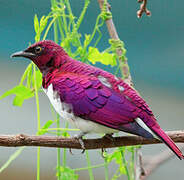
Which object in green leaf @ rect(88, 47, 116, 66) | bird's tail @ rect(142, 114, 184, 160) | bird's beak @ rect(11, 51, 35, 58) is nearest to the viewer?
bird's tail @ rect(142, 114, 184, 160)

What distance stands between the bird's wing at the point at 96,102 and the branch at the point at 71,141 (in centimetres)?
6

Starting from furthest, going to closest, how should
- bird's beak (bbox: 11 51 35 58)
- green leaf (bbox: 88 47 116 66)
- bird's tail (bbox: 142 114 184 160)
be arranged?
green leaf (bbox: 88 47 116 66) → bird's beak (bbox: 11 51 35 58) → bird's tail (bbox: 142 114 184 160)

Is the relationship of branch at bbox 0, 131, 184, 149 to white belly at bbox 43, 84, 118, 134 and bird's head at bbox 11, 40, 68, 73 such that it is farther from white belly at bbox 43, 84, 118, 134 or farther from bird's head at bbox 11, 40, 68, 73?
bird's head at bbox 11, 40, 68, 73

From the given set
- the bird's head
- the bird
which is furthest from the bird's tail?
the bird's head

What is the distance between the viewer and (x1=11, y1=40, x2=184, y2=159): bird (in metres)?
0.77

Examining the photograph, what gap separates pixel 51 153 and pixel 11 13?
64 cm

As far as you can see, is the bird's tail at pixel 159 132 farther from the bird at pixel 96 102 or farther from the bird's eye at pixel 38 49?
the bird's eye at pixel 38 49

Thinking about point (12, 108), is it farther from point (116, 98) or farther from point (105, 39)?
point (116, 98)

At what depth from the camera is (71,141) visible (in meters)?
0.80

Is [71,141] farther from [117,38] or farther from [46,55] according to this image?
[117,38]

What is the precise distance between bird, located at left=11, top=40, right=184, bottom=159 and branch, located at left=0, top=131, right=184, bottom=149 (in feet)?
0.07

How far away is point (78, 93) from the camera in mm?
820

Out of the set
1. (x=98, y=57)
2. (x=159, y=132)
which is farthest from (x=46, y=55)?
(x=159, y=132)

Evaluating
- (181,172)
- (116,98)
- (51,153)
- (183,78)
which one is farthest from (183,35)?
(116,98)
